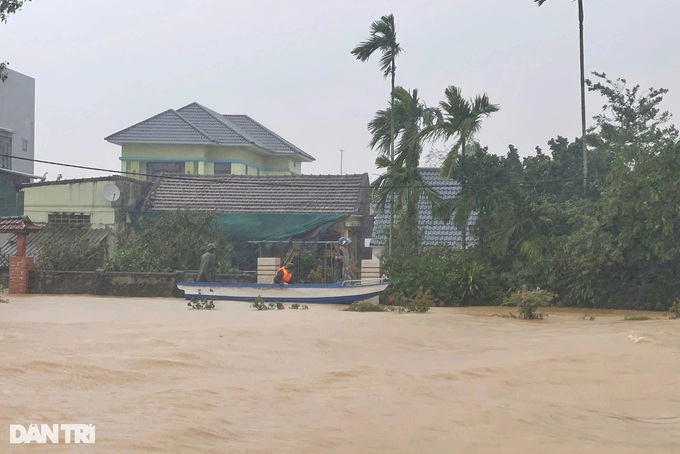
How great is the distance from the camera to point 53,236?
3700cm

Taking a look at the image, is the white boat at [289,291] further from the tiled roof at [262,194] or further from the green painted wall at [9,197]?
the green painted wall at [9,197]

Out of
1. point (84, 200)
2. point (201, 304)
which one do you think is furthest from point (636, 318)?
point (84, 200)

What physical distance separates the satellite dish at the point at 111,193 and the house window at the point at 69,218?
3.88 feet

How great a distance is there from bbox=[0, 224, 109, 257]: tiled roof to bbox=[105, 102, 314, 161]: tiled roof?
49.2ft

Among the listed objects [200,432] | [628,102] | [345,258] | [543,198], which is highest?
[628,102]

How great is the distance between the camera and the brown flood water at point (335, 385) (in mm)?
9203

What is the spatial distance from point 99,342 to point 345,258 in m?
13.6

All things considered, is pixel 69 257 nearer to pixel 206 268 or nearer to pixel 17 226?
pixel 17 226

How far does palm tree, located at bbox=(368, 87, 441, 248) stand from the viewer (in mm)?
32344

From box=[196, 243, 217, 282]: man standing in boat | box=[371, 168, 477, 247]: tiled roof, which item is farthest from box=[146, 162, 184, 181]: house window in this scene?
box=[196, 243, 217, 282]: man standing in boat

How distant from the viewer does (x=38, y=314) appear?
22281 mm

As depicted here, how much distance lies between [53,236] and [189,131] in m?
18.0

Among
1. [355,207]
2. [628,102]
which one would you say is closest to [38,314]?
[355,207]

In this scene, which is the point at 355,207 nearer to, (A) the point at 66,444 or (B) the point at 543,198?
(B) the point at 543,198
